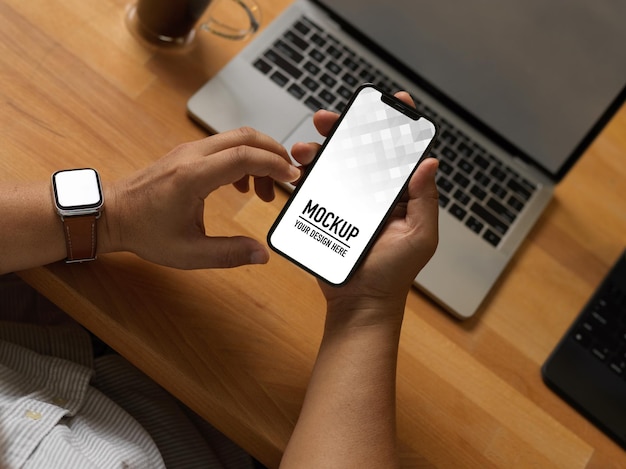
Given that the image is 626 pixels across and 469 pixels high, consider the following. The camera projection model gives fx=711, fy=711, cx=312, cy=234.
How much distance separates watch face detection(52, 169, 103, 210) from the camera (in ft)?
2.22

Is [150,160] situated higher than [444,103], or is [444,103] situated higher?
[444,103]

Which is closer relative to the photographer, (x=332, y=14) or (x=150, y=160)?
(x=150, y=160)

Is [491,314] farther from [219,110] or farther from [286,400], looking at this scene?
[219,110]

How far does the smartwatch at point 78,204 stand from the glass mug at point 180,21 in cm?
26

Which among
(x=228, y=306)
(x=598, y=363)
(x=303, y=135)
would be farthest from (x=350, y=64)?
(x=598, y=363)

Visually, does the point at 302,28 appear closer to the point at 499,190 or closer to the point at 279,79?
the point at 279,79

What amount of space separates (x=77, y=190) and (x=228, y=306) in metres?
0.19

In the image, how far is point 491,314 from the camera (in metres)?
0.86

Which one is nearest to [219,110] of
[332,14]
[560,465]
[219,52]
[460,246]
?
[219,52]

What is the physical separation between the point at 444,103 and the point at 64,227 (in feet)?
1.72

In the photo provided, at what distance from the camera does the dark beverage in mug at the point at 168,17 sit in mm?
842

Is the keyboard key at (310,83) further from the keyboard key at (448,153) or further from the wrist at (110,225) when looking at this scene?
the wrist at (110,225)

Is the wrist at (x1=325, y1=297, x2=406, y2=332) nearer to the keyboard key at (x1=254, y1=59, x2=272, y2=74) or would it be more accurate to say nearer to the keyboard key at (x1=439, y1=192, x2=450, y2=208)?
the keyboard key at (x1=439, y1=192, x2=450, y2=208)

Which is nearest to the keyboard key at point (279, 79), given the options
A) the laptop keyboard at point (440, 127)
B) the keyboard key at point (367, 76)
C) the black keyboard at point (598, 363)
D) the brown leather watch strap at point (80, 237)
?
the laptop keyboard at point (440, 127)
